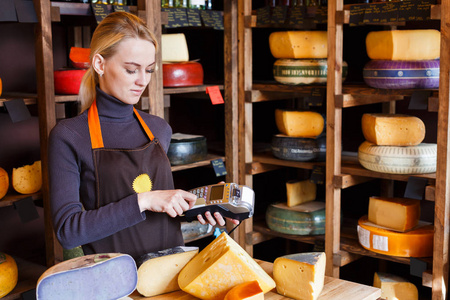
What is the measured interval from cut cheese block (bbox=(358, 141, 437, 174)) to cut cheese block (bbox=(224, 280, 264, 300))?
1.44 m

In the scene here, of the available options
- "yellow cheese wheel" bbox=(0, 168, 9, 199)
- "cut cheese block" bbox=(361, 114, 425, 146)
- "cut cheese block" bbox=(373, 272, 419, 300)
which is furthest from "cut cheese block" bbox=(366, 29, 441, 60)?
"yellow cheese wheel" bbox=(0, 168, 9, 199)

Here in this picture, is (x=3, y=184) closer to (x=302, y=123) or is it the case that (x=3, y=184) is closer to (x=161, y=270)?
(x=161, y=270)

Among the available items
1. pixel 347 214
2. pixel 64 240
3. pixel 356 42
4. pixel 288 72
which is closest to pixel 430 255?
pixel 347 214

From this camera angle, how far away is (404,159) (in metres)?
2.54

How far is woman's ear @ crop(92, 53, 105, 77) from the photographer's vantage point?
1.60 metres

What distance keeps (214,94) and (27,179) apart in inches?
41.8

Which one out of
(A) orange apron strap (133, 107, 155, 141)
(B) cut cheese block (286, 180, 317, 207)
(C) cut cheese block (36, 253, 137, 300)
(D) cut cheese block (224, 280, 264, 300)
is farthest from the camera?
(B) cut cheese block (286, 180, 317, 207)

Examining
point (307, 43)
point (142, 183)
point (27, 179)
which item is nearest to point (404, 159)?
point (307, 43)

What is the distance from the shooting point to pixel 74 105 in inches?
110

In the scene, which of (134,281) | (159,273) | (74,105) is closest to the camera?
(134,281)

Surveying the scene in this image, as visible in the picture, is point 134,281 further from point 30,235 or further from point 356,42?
point 356,42

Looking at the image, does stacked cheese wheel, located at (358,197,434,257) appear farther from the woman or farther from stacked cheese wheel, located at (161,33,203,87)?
the woman

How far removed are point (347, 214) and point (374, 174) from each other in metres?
0.78

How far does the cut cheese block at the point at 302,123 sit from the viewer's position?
300 centimetres
